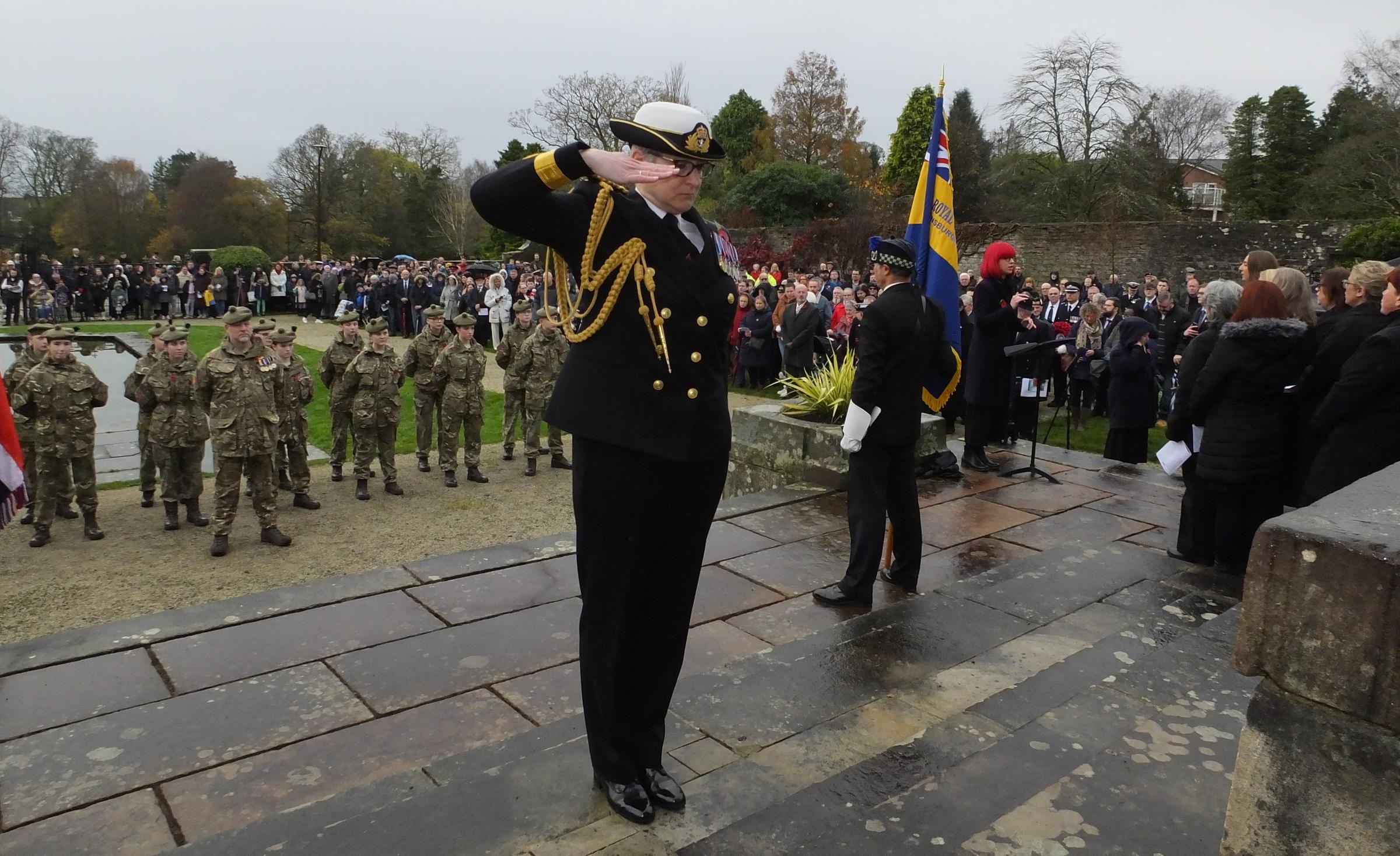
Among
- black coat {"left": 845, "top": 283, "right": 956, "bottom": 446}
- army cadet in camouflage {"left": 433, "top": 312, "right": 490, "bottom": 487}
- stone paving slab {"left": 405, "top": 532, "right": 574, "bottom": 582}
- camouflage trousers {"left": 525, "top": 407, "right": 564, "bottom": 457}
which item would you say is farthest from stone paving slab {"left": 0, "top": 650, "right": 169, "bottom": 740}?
camouflage trousers {"left": 525, "top": 407, "right": 564, "bottom": 457}

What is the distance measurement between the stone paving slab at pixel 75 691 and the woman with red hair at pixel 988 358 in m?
5.95

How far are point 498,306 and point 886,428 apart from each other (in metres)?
16.1

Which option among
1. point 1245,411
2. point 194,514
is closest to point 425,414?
point 194,514

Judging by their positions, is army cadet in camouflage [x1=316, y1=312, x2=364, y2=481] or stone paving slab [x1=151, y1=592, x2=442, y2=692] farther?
army cadet in camouflage [x1=316, y1=312, x2=364, y2=481]

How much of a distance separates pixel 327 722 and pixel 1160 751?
2.89m

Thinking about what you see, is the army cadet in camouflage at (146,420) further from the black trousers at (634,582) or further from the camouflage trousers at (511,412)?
the black trousers at (634,582)

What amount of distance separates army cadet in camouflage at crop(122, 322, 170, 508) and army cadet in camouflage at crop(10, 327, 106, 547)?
0.37 meters

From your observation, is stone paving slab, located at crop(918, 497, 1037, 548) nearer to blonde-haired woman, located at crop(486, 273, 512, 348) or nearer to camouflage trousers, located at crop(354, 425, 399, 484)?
camouflage trousers, located at crop(354, 425, 399, 484)

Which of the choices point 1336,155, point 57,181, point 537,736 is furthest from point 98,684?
point 57,181

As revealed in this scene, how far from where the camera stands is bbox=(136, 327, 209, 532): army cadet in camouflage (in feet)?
26.0

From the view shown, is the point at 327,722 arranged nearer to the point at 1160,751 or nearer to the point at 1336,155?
the point at 1160,751

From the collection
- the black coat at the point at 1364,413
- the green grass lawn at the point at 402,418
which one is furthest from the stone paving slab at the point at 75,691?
the green grass lawn at the point at 402,418

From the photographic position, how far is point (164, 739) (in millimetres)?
3527

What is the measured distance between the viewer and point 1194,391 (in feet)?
17.3
